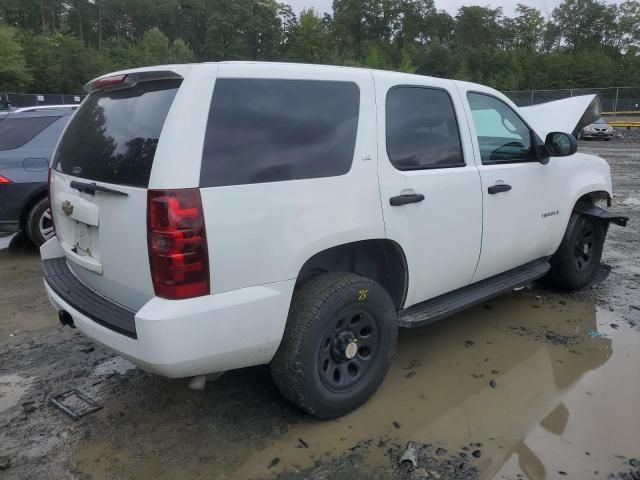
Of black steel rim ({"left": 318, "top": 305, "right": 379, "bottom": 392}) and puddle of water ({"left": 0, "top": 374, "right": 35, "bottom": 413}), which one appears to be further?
puddle of water ({"left": 0, "top": 374, "right": 35, "bottom": 413})

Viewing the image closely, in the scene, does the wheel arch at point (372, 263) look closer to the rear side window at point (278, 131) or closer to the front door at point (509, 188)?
the rear side window at point (278, 131)

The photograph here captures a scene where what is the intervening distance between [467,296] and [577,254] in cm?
191

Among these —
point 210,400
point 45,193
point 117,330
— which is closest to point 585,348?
point 210,400

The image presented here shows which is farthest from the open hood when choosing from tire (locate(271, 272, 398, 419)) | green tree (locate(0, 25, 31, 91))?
green tree (locate(0, 25, 31, 91))

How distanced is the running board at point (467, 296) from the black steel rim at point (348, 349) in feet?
0.93

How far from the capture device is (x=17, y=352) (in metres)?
3.96

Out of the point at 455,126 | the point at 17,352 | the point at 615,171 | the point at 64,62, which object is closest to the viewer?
the point at 455,126

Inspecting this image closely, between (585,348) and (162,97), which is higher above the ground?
(162,97)

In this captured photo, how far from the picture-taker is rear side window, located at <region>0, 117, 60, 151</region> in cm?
636

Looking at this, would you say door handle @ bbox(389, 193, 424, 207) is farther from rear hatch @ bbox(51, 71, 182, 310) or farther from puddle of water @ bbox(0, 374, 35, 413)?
puddle of water @ bbox(0, 374, 35, 413)

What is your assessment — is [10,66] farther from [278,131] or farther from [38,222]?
[278,131]

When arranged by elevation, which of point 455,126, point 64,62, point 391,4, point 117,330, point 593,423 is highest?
point 391,4

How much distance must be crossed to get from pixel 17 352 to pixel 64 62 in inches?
2237

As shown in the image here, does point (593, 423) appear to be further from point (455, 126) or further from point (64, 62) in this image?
point (64, 62)
